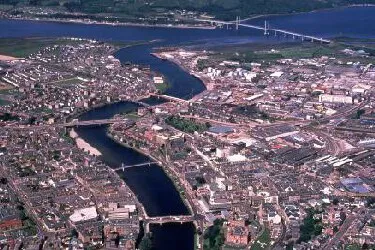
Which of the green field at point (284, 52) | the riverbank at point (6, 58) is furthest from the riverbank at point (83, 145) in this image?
the riverbank at point (6, 58)

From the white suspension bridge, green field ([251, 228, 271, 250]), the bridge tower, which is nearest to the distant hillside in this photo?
the white suspension bridge

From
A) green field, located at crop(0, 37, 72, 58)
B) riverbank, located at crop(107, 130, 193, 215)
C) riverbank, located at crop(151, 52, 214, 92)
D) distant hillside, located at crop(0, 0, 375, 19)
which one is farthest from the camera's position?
distant hillside, located at crop(0, 0, 375, 19)

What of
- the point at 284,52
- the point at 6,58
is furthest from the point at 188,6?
the point at 6,58

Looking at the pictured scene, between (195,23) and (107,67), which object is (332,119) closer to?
(107,67)

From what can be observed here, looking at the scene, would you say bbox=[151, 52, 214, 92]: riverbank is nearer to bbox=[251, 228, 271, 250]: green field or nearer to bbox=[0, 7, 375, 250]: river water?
bbox=[0, 7, 375, 250]: river water

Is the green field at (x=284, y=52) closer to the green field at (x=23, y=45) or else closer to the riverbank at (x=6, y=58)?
the green field at (x=23, y=45)

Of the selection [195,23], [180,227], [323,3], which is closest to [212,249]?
[180,227]
